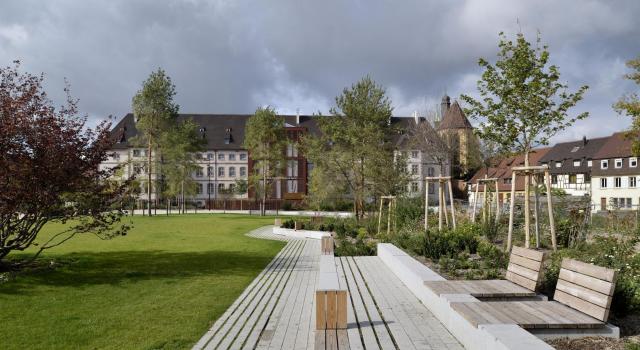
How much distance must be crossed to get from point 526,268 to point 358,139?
2238 centimetres

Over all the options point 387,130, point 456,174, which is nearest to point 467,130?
point 456,174

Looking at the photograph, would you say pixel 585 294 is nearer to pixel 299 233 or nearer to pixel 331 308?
pixel 331 308

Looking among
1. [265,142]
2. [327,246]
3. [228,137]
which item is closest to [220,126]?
[228,137]

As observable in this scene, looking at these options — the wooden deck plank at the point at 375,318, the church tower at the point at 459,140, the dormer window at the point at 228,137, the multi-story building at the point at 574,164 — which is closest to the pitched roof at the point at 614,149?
the multi-story building at the point at 574,164

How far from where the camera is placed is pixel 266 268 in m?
14.2

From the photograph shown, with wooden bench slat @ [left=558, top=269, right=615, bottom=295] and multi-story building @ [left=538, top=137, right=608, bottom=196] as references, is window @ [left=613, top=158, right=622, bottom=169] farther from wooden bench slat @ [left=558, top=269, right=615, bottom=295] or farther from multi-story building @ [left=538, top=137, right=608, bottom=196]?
wooden bench slat @ [left=558, top=269, right=615, bottom=295]

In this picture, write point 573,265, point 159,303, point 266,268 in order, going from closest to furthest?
point 573,265 → point 159,303 → point 266,268

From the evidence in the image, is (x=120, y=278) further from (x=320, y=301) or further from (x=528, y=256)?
(x=528, y=256)

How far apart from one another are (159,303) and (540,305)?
657 cm

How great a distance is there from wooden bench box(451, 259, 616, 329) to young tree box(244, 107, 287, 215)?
A: 47.0m

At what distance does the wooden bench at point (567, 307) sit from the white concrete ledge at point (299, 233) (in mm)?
16841

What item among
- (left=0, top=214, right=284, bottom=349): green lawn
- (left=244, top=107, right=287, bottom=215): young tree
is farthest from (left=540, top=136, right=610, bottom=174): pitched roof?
(left=0, top=214, right=284, bottom=349): green lawn

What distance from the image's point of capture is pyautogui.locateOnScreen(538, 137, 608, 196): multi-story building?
6131 cm

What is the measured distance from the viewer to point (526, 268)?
761 centimetres
